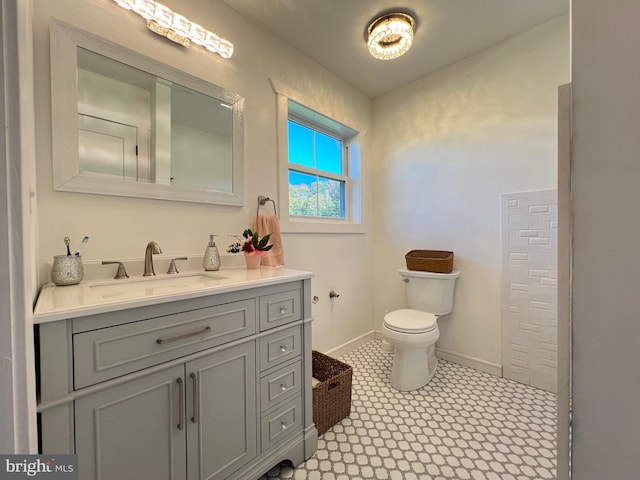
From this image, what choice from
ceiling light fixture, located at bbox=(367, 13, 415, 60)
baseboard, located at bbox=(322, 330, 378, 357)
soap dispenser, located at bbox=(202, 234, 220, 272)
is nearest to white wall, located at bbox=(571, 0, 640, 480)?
soap dispenser, located at bbox=(202, 234, 220, 272)

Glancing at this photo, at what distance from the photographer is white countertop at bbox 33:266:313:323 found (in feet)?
2.24

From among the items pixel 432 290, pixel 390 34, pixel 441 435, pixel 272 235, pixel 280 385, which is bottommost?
pixel 441 435

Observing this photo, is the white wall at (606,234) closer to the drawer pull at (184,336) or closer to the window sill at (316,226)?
the drawer pull at (184,336)

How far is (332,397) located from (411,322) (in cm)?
73

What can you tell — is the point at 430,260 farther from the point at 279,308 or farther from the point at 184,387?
the point at 184,387

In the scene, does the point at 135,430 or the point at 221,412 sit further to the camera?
the point at 221,412

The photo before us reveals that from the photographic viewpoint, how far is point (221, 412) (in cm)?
97

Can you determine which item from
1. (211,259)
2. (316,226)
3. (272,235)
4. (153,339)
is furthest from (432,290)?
(153,339)

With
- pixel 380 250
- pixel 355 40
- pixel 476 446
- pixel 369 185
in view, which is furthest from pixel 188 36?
pixel 476 446

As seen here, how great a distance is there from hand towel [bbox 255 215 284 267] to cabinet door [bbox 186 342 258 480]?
2.18 ft

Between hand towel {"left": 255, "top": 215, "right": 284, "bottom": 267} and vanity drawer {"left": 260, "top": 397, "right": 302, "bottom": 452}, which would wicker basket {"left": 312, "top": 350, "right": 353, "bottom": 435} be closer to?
vanity drawer {"left": 260, "top": 397, "right": 302, "bottom": 452}

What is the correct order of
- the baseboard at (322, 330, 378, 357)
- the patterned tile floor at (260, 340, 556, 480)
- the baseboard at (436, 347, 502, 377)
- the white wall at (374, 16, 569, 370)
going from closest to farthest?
the patterned tile floor at (260, 340, 556, 480), the white wall at (374, 16, 569, 370), the baseboard at (436, 347, 502, 377), the baseboard at (322, 330, 378, 357)

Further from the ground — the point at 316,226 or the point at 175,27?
the point at 175,27

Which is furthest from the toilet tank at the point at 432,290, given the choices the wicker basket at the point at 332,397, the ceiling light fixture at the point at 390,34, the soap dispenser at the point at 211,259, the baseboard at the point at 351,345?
the ceiling light fixture at the point at 390,34
